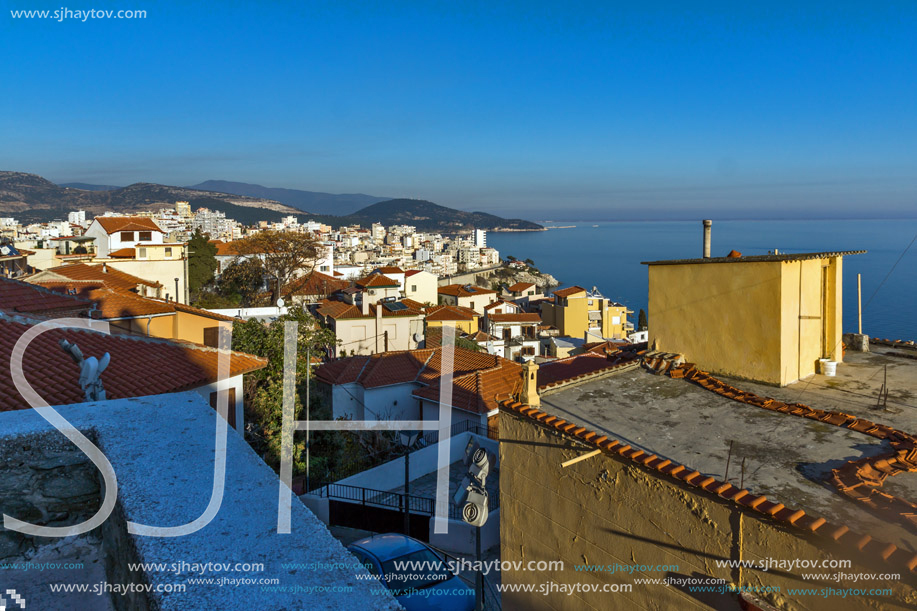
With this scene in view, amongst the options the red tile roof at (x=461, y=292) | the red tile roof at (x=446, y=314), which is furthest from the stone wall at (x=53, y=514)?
the red tile roof at (x=461, y=292)

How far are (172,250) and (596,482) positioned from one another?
29.0m

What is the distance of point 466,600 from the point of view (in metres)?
5.96

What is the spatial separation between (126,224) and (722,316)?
29152 mm

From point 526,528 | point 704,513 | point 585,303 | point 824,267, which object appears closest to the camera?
point 704,513

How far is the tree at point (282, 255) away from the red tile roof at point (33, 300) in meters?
23.8

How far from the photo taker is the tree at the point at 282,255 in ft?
120

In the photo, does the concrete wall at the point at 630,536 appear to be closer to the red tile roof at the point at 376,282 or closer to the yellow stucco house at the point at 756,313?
the yellow stucco house at the point at 756,313

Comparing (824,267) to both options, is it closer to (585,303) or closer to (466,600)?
(466,600)

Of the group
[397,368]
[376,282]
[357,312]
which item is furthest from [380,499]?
[376,282]

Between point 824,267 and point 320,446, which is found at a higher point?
point 824,267

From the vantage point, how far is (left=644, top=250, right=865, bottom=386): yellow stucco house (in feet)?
21.4

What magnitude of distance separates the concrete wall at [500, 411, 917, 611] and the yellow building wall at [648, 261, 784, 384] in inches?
109

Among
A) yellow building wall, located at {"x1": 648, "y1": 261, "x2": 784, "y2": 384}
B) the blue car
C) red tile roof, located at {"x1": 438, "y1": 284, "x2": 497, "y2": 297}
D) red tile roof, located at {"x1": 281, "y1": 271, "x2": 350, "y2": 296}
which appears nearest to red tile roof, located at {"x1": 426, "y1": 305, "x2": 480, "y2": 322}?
red tile roof, located at {"x1": 281, "y1": 271, "x2": 350, "y2": 296}

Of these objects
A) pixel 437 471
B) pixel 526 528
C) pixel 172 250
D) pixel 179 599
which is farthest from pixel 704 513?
pixel 172 250
